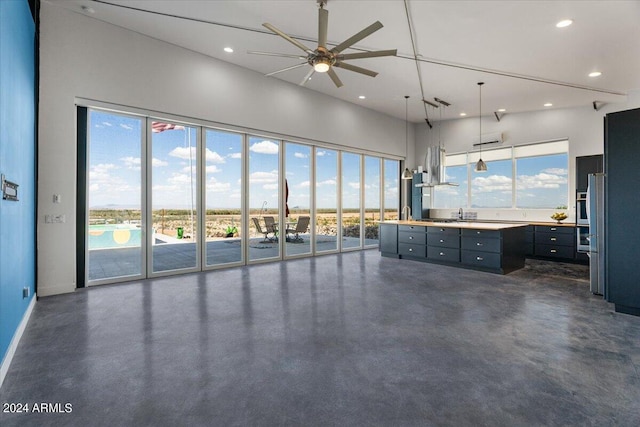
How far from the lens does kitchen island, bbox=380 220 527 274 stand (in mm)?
5441

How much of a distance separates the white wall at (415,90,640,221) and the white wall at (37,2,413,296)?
Result: 5311 mm

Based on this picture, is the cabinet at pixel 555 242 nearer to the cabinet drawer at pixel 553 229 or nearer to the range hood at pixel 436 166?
the cabinet drawer at pixel 553 229

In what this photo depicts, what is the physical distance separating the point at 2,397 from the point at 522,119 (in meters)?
10.1

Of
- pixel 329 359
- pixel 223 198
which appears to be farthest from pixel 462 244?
pixel 223 198

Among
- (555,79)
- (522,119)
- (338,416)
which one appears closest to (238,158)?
(338,416)

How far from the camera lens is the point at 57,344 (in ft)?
8.83

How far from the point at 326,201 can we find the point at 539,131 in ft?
18.4

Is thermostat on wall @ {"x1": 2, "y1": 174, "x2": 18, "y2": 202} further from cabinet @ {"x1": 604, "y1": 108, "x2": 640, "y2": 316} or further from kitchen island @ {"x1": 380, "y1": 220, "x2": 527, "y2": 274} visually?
kitchen island @ {"x1": 380, "y1": 220, "x2": 527, "y2": 274}

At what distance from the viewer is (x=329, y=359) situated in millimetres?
2398

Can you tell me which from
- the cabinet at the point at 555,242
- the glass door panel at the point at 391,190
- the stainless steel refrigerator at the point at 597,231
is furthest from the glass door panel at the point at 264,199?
the cabinet at the point at 555,242

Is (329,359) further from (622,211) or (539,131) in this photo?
(539,131)

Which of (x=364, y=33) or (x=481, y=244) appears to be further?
(x=481, y=244)

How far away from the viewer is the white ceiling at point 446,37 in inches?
160

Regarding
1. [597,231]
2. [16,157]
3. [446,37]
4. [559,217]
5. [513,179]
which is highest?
[446,37]
